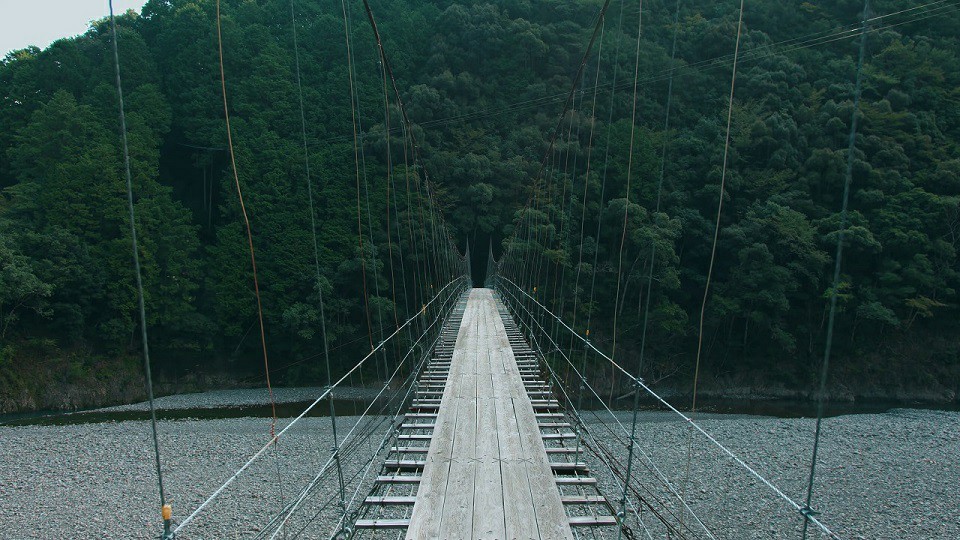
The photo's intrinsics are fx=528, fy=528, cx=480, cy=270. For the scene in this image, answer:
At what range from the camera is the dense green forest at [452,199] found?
1525 cm

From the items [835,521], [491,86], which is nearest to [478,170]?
[491,86]

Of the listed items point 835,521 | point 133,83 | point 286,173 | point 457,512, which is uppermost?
point 133,83

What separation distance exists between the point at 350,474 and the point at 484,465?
22.5 ft

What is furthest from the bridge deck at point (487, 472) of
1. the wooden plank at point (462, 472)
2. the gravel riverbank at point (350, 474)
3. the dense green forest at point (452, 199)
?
the dense green forest at point (452, 199)

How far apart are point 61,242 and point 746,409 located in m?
19.5

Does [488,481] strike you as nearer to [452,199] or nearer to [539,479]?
[539,479]

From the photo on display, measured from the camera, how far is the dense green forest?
15250 mm

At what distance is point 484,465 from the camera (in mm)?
2496

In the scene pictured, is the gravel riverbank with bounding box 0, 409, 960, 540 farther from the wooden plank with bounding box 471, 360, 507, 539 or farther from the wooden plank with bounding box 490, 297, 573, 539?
the wooden plank with bounding box 471, 360, 507, 539

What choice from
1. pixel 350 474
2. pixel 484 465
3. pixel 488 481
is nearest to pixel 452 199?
pixel 350 474

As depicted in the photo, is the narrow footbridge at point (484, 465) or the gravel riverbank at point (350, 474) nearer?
the narrow footbridge at point (484, 465)

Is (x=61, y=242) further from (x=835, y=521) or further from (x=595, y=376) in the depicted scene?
(x=835, y=521)

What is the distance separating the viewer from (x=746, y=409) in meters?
14.4

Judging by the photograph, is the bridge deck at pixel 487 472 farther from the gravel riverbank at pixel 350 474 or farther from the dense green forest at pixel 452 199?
the dense green forest at pixel 452 199
